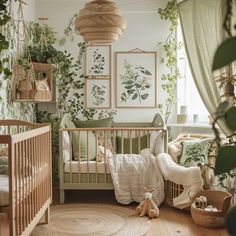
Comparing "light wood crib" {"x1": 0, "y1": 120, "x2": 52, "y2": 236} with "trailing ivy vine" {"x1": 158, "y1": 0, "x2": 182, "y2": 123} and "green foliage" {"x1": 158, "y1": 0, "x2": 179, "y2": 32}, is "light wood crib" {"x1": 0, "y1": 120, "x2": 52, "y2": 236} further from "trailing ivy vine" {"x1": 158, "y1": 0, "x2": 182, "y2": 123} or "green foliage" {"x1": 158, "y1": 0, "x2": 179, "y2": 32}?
"green foliage" {"x1": 158, "y1": 0, "x2": 179, "y2": 32}

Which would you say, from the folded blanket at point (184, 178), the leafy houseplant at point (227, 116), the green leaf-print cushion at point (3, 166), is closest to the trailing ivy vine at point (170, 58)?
the folded blanket at point (184, 178)

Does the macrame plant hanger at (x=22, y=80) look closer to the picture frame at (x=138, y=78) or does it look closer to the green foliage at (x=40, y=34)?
the green foliage at (x=40, y=34)

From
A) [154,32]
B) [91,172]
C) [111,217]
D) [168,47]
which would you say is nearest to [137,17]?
[154,32]

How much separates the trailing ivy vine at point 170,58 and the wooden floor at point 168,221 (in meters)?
1.33

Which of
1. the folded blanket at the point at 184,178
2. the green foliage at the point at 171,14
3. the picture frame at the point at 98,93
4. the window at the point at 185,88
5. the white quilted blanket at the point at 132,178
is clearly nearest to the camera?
the folded blanket at the point at 184,178

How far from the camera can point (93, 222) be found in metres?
3.03

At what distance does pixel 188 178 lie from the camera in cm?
312

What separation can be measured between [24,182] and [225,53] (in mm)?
1822

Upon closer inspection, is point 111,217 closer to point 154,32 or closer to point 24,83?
point 24,83

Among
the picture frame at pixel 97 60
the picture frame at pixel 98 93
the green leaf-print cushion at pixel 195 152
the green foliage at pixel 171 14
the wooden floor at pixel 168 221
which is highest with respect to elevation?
the green foliage at pixel 171 14

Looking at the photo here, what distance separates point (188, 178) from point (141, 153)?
791mm

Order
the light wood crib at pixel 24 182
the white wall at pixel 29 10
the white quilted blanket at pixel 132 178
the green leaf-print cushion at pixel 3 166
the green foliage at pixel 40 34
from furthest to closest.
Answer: the green foliage at pixel 40 34 → the white wall at pixel 29 10 → the white quilted blanket at pixel 132 178 → the green leaf-print cushion at pixel 3 166 → the light wood crib at pixel 24 182

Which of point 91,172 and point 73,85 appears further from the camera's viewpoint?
point 73,85

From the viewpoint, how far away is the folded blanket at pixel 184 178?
309cm
